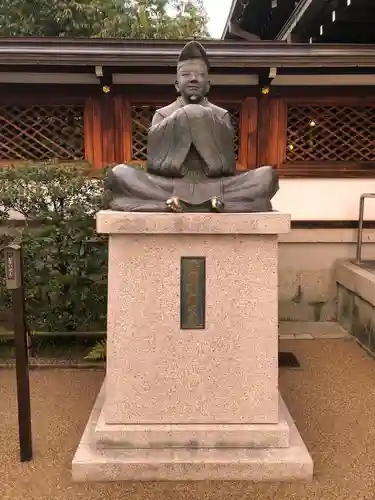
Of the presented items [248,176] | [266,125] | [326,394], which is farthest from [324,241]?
[248,176]

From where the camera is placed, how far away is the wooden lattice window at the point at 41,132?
6.23 meters

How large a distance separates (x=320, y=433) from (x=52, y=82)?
5339 mm

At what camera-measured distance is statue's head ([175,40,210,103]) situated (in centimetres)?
304

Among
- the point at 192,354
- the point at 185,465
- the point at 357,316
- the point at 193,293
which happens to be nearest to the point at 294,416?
the point at 185,465

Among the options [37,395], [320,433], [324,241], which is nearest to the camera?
[320,433]

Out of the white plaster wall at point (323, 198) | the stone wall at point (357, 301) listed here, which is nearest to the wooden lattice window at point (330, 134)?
the white plaster wall at point (323, 198)

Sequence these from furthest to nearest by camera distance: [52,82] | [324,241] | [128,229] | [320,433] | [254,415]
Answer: [324,241]
[52,82]
[320,433]
[254,415]
[128,229]

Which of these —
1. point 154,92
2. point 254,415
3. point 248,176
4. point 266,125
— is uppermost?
point 154,92

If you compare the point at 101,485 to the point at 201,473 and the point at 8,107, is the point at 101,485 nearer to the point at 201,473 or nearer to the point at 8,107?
the point at 201,473

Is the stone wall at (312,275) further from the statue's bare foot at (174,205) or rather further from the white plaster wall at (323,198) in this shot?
the statue's bare foot at (174,205)

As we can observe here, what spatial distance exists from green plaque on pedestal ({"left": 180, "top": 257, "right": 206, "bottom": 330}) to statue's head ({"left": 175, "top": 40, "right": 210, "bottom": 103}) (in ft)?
3.92

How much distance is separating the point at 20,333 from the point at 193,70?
6.94ft

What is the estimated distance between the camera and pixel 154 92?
243 inches

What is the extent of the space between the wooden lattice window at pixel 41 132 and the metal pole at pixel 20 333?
3.74 m
